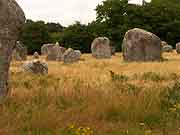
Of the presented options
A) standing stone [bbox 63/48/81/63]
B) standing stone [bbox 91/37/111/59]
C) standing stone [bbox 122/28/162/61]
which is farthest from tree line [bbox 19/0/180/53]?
standing stone [bbox 122/28/162/61]

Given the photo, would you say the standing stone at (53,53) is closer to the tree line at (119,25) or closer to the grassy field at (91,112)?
the tree line at (119,25)

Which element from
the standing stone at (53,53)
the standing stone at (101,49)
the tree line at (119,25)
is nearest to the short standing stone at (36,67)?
the standing stone at (53,53)

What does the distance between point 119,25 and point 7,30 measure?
47111 millimetres

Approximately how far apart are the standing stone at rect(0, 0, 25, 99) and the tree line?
44.9 m

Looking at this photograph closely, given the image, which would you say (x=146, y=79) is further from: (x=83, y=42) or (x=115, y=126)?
(x=83, y=42)

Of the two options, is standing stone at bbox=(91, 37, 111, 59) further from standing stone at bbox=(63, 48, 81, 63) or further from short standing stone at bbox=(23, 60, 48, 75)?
short standing stone at bbox=(23, 60, 48, 75)

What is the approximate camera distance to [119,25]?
57.0 m

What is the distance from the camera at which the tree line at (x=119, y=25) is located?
56406mm

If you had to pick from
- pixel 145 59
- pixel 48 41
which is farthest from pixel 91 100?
pixel 48 41

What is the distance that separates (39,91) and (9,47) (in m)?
0.99

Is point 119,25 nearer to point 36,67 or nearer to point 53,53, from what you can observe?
point 53,53

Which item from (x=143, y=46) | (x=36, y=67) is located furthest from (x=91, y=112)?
(x=143, y=46)

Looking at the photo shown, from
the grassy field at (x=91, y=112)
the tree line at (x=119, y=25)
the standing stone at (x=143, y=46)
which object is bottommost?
the grassy field at (x=91, y=112)

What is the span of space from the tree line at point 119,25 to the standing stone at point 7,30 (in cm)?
4489
